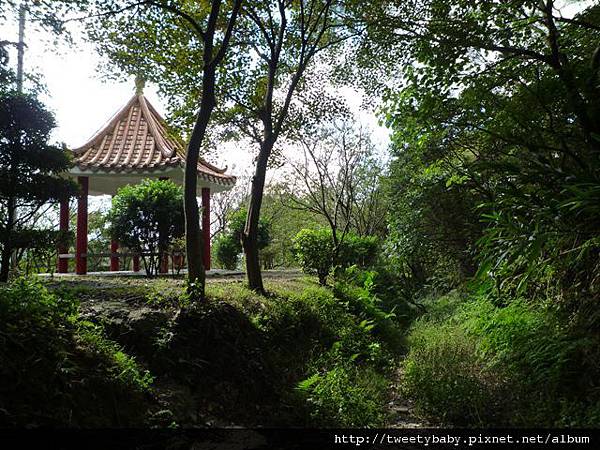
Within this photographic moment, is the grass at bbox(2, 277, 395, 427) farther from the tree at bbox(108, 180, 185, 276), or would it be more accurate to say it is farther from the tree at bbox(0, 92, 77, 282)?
the tree at bbox(108, 180, 185, 276)

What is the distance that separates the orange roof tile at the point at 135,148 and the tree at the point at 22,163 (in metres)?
2.77

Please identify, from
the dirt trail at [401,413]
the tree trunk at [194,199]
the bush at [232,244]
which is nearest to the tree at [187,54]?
the tree trunk at [194,199]

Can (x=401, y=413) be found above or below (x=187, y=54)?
below

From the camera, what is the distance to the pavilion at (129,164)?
32.1 ft

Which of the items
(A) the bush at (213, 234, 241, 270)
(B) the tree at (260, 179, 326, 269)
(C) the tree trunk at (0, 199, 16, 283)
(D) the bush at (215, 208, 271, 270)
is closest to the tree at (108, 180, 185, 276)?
(C) the tree trunk at (0, 199, 16, 283)

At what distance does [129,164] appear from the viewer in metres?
10.1

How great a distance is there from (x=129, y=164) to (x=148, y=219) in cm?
247

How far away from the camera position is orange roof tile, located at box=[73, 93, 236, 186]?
9977 mm

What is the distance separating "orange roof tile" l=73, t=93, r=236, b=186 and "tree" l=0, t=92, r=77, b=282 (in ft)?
9.08

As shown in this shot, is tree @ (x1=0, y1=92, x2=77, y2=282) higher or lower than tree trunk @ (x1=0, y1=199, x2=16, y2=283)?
higher

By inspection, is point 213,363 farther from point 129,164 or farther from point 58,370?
point 129,164

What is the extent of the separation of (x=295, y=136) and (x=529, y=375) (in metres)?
6.85

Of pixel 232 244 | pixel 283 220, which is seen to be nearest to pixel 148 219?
pixel 232 244

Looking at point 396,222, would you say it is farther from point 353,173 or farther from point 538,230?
point 538,230
